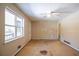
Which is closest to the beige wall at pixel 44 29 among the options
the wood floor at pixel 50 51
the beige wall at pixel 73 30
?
the beige wall at pixel 73 30

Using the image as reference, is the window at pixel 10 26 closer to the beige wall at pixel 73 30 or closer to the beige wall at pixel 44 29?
the beige wall at pixel 73 30

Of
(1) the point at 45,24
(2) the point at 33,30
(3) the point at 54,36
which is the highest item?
(1) the point at 45,24

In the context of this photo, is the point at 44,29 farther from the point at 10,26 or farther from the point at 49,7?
the point at 10,26

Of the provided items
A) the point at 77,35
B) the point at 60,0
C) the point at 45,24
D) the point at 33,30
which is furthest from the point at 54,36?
the point at 60,0

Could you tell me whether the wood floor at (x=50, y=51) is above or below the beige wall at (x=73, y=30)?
below

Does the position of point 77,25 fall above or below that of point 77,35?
above

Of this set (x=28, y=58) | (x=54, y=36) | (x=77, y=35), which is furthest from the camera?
(x=54, y=36)

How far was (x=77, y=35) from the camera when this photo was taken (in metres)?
4.54

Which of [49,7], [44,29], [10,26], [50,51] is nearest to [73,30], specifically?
[50,51]

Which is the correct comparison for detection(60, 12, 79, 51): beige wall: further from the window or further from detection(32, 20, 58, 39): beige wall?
detection(32, 20, 58, 39): beige wall

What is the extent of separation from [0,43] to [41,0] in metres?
1.87

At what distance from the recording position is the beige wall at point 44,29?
9.50 m

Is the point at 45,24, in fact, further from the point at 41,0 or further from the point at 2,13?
the point at 41,0

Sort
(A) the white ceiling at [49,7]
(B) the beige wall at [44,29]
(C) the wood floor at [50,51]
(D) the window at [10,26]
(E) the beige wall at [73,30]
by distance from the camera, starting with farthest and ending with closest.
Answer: (B) the beige wall at [44,29] < (E) the beige wall at [73,30] < (C) the wood floor at [50,51] < (A) the white ceiling at [49,7] < (D) the window at [10,26]
